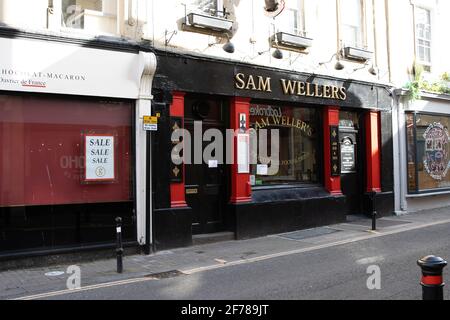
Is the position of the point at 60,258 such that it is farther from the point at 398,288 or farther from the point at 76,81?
the point at 398,288

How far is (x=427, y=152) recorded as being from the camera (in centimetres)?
1512

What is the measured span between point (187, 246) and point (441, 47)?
11.4 metres

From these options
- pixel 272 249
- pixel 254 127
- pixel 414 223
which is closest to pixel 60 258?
pixel 272 249

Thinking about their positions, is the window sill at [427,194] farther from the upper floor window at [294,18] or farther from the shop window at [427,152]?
the upper floor window at [294,18]

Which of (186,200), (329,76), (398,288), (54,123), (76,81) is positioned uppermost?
(329,76)

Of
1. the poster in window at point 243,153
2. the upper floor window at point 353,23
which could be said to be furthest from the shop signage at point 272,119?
the upper floor window at point 353,23

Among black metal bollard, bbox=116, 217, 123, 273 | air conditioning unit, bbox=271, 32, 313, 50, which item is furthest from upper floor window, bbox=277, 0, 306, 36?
black metal bollard, bbox=116, 217, 123, 273

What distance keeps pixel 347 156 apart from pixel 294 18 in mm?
4000

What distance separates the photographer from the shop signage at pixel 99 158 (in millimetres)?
8820

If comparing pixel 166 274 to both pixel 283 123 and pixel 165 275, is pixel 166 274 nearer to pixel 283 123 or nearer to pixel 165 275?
pixel 165 275

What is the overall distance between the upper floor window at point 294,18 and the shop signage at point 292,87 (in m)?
1.40

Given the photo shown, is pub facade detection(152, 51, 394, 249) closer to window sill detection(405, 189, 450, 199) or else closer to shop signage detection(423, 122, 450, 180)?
window sill detection(405, 189, 450, 199)

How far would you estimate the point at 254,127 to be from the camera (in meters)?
11.4

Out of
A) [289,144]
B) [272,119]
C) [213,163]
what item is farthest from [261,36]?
[213,163]
